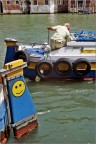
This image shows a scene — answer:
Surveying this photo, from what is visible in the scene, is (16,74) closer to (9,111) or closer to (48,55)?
(9,111)

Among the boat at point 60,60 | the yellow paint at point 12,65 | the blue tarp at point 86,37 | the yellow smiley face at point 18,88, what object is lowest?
the boat at point 60,60

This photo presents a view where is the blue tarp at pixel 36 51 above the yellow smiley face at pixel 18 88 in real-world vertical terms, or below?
below

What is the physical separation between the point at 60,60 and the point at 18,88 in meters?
4.48

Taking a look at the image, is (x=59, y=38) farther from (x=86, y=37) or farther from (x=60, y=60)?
(x=86, y=37)

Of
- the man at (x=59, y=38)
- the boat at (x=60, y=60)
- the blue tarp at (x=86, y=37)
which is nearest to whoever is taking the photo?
the boat at (x=60, y=60)

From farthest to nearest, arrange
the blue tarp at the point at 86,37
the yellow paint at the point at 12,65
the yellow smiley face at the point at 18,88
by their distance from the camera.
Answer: the blue tarp at the point at 86,37, the yellow smiley face at the point at 18,88, the yellow paint at the point at 12,65

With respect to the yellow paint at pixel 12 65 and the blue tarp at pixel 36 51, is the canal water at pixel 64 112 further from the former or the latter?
the yellow paint at pixel 12 65

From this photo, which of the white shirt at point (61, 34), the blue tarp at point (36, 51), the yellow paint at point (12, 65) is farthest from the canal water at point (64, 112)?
the yellow paint at point (12, 65)

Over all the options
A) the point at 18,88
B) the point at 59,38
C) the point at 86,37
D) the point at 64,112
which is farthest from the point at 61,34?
the point at 18,88

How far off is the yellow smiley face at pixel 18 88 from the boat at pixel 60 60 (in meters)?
4.31

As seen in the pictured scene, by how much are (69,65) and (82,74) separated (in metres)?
0.51

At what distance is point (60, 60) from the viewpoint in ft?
37.0

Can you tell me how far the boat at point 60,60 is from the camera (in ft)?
37.2

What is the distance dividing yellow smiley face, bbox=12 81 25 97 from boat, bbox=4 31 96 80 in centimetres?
431
